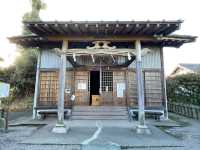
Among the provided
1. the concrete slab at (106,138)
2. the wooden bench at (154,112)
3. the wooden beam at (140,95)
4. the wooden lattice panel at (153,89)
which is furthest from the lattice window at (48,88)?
the wooden beam at (140,95)

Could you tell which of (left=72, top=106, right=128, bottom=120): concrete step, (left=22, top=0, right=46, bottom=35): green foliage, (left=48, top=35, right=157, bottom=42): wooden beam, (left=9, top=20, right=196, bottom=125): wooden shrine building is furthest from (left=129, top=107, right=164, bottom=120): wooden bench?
(left=22, top=0, right=46, bottom=35): green foliage

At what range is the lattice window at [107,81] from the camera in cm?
1182

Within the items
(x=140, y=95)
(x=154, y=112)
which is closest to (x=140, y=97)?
(x=140, y=95)

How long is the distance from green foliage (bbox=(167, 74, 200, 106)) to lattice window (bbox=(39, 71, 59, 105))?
918 cm

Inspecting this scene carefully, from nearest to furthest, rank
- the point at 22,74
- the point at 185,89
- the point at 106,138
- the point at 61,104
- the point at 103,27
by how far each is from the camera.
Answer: the point at 106,138 < the point at 103,27 < the point at 61,104 < the point at 185,89 < the point at 22,74

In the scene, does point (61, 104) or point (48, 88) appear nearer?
point (61, 104)

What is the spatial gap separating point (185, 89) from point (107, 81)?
21.2 feet

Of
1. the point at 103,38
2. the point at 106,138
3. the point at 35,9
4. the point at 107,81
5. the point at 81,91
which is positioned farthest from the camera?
the point at 35,9

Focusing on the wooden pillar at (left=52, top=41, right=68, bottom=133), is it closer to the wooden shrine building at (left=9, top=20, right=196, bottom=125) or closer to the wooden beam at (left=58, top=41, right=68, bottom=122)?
the wooden beam at (left=58, top=41, right=68, bottom=122)

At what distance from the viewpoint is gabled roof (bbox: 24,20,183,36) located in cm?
727

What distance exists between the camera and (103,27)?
24.8 ft

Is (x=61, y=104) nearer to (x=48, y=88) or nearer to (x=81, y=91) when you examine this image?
(x=81, y=91)

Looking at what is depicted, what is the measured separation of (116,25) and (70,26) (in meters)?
1.68

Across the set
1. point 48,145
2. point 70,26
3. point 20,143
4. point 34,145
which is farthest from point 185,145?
point 70,26
